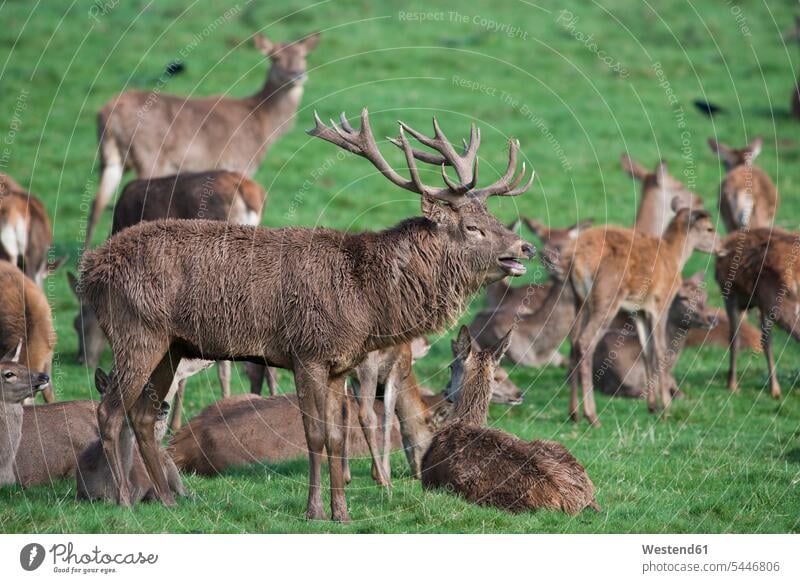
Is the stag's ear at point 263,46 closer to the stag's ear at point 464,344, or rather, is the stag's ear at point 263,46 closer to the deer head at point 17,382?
the stag's ear at point 464,344

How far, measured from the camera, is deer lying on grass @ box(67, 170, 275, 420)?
45.6 feet

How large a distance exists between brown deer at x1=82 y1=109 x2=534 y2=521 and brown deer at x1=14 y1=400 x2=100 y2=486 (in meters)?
1.21

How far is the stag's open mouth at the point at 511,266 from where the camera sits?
351 inches

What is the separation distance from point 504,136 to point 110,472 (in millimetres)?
12490

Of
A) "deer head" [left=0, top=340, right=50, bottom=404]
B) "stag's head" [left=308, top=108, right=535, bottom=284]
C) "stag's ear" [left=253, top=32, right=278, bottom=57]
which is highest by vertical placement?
"stag's ear" [left=253, top=32, right=278, bottom=57]

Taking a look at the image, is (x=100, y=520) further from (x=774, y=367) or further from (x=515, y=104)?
(x=515, y=104)

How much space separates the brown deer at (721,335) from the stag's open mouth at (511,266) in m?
6.83

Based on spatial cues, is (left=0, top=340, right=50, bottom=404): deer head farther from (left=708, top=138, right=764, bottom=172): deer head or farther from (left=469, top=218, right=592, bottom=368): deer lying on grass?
(left=708, top=138, right=764, bottom=172): deer head

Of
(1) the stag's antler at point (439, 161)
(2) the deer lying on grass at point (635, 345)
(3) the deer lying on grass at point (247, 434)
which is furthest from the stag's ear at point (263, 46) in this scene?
(1) the stag's antler at point (439, 161)

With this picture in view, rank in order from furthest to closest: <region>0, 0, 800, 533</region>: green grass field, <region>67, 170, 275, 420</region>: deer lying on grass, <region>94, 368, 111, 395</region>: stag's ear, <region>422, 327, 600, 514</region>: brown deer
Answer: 1. <region>67, 170, 275, 420</region>: deer lying on grass
2. <region>0, 0, 800, 533</region>: green grass field
3. <region>94, 368, 111, 395</region>: stag's ear
4. <region>422, 327, 600, 514</region>: brown deer

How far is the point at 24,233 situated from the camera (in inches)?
575

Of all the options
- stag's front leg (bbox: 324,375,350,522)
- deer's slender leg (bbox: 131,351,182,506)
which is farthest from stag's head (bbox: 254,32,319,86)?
stag's front leg (bbox: 324,375,350,522)

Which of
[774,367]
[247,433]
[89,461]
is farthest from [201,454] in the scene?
[774,367]

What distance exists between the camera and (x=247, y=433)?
35.0 ft
